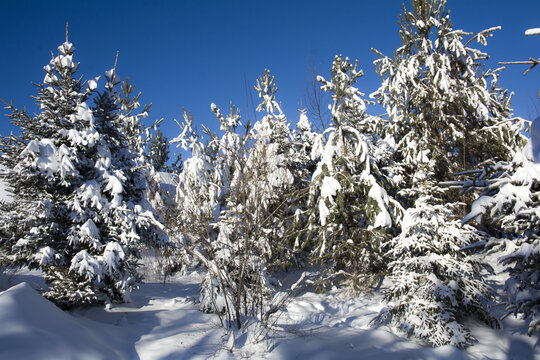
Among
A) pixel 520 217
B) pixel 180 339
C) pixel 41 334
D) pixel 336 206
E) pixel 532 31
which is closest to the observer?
pixel 532 31

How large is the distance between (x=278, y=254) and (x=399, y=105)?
24.3 ft

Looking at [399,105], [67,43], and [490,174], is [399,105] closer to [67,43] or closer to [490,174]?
[490,174]

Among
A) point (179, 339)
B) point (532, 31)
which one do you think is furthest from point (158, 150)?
point (532, 31)

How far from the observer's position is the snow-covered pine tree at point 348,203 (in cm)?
805

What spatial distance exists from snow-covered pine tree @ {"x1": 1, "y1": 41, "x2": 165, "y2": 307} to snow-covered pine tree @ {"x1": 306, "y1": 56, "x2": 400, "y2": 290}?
4730mm

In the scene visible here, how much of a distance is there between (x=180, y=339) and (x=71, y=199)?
162 inches

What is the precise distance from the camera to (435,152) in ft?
30.6

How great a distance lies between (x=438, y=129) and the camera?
10336mm

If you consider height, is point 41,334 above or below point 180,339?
above

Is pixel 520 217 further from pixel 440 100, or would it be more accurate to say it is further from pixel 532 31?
pixel 440 100

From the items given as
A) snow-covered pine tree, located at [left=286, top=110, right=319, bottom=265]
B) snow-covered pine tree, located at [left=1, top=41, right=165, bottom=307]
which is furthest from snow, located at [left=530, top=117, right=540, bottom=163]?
snow-covered pine tree, located at [left=1, top=41, right=165, bottom=307]

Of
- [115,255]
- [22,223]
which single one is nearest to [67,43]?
[22,223]

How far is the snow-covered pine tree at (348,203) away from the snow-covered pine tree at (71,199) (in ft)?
15.5

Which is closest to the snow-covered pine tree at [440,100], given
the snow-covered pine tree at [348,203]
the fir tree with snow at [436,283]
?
the snow-covered pine tree at [348,203]
